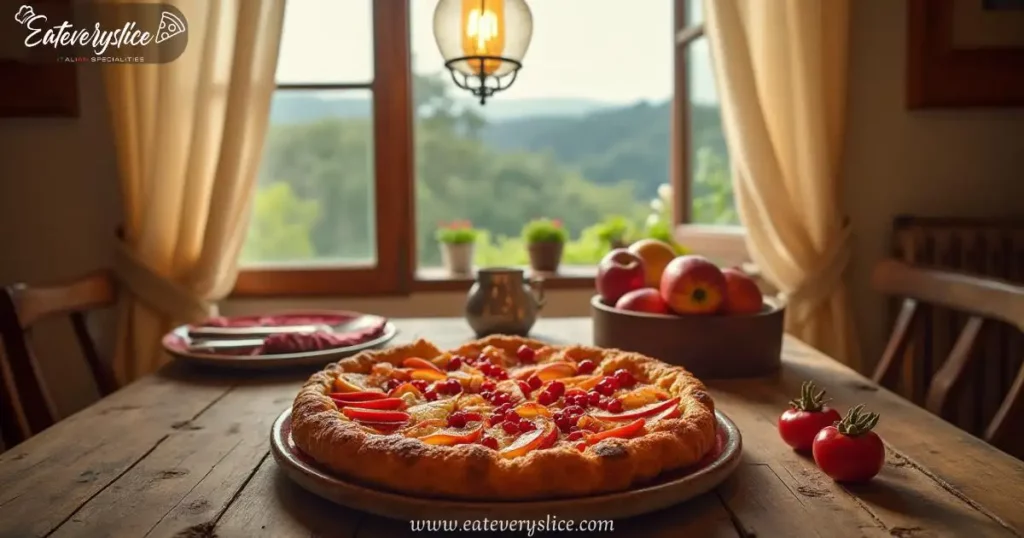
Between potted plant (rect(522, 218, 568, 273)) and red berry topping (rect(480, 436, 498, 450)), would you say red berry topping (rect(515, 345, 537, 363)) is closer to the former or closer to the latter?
red berry topping (rect(480, 436, 498, 450))

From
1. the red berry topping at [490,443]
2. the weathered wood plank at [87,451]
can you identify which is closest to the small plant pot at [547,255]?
the weathered wood plank at [87,451]

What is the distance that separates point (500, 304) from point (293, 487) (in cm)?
91

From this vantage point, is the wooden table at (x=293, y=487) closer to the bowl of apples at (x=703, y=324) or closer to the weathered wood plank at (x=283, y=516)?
the weathered wood plank at (x=283, y=516)

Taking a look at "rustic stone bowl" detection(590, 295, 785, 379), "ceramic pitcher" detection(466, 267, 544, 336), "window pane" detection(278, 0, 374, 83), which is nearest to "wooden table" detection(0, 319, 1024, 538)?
"rustic stone bowl" detection(590, 295, 785, 379)

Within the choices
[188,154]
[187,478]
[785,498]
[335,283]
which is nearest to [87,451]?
[187,478]

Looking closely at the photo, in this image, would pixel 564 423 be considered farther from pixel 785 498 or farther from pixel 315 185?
pixel 315 185

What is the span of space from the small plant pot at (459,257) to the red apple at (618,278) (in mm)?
1306

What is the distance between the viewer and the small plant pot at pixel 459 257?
2.91 meters

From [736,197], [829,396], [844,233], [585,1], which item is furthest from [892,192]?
[829,396]

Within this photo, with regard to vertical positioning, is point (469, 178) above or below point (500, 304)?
above

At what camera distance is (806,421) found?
38.7 inches
